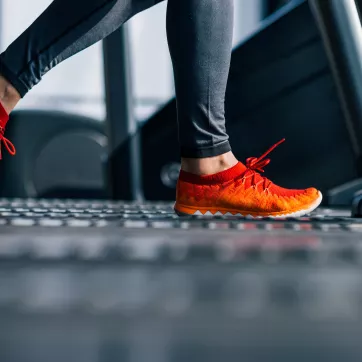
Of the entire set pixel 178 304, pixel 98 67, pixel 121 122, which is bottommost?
pixel 178 304

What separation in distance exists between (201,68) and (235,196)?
27cm

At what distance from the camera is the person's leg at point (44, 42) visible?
104 centimetres

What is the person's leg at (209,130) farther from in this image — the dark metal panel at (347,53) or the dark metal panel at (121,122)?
the dark metal panel at (121,122)

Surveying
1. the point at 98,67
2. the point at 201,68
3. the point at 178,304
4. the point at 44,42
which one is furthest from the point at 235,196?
the point at 98,67

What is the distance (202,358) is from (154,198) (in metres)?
2.35

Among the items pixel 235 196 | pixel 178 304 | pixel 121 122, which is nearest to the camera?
pixel 178 304

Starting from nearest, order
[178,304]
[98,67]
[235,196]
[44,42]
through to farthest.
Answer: [178,304], [44,42], [235,196], [98,67]

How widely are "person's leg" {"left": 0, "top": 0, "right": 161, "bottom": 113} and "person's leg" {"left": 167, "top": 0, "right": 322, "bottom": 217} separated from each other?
0.53 feet

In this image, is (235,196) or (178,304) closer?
(178,304)

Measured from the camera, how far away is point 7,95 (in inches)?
41.3

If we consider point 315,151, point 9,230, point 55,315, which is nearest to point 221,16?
point 9,230

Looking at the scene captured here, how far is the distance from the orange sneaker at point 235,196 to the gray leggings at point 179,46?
0.07m

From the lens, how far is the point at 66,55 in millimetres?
1077

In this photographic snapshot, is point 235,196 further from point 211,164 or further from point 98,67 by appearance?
point 98,67
